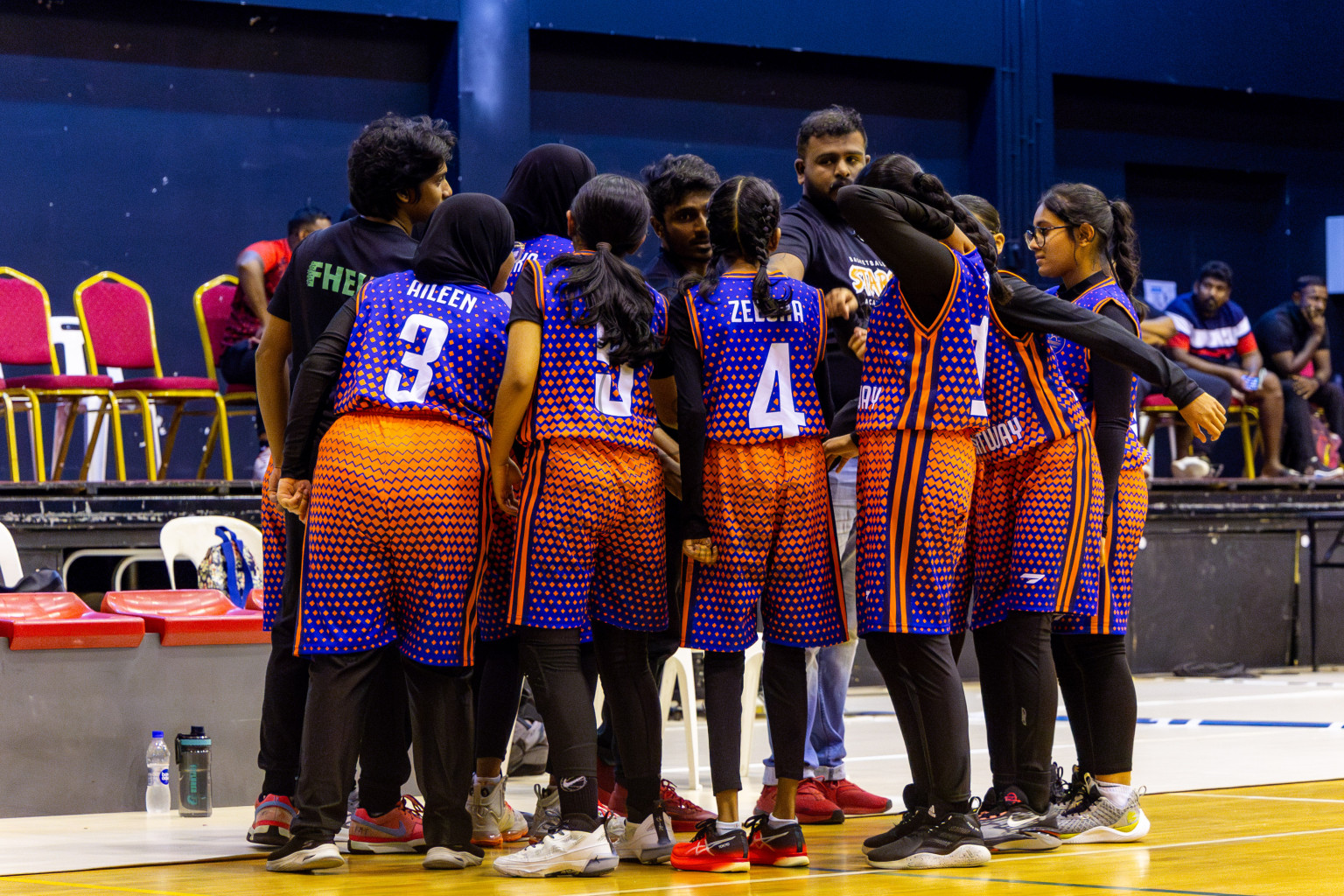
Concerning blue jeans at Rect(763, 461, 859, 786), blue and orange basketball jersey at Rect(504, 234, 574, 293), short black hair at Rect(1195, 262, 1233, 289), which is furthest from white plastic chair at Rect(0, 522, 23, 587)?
short black hair at Rect(1195, 262, 1233, 289)

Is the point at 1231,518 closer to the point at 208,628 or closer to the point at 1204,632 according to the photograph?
the point at 1204,632

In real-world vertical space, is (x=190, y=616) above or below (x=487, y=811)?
above

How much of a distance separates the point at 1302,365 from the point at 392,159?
7.98 metres

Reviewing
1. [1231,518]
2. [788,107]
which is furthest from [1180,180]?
[1231,518]

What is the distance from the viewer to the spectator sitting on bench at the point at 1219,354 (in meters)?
9.34

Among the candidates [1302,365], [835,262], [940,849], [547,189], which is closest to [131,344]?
[547,189]

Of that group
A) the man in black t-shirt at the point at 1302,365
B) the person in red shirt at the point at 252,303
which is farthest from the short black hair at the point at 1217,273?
the person in red shirt at the point at 252,303

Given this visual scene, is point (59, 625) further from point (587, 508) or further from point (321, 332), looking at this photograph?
point (587, 508)

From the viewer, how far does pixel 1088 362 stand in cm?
354

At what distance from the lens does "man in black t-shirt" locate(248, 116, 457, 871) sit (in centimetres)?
344

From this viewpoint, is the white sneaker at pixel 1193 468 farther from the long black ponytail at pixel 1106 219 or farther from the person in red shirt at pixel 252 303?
the long black ponytail at pixel 1106 219

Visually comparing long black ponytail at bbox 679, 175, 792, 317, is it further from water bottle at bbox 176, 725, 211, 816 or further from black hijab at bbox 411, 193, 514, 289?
water bottle at bbox 176, 725, 211, 816

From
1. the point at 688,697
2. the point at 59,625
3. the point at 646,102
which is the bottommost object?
the point at 688,697

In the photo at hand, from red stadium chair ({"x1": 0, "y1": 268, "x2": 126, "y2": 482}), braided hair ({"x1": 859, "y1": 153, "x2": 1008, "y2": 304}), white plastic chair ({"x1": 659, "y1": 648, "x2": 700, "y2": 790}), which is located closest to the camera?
braided hair ({"x1": 859, "y1": 153, "x2": 1008, "y2": 304})
